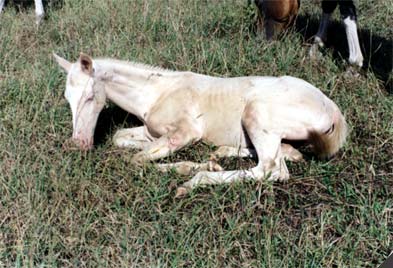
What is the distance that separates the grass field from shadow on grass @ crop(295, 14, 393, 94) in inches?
1.4

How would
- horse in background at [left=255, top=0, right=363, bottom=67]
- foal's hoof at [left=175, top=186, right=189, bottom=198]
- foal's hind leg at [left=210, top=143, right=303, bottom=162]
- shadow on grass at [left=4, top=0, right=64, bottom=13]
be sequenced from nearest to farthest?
foal's hoof at [left=175, top=186, right=189, bottom=198] < foal's hind leg at [left=210, top=143, right=303, bottom=162] < horse in background at [left=255, top=0, right=363, bottom=67] < shadow on grass at [left=4, top=0, right=64, bottom=13]

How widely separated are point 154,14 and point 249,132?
311 cm

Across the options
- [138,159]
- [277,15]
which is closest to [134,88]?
[138,159]

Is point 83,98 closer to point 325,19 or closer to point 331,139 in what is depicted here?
point 331,139

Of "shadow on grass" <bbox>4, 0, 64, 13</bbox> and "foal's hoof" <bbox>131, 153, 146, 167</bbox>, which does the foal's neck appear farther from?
"shadow on grass" <bbox>4, 0, 64, 13</bbox>

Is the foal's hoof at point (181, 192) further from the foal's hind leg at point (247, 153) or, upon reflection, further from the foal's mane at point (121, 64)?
the foal's mane at point (121, 64)

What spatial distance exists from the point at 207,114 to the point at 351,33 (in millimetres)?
2175

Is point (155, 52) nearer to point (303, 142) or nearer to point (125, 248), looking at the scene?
point (303, 142)

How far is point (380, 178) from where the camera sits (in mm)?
3605

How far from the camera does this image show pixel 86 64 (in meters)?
3.96

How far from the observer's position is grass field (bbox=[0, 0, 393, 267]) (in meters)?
2.88

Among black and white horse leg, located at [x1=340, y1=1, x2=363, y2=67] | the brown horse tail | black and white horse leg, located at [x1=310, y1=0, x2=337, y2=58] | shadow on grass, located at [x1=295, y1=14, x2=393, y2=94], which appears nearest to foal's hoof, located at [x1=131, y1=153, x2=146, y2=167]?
the brown horse tail

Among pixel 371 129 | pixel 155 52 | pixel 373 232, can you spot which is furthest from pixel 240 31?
pixel 373 232

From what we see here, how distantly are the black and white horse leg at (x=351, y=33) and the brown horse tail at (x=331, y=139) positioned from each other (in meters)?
1.67
